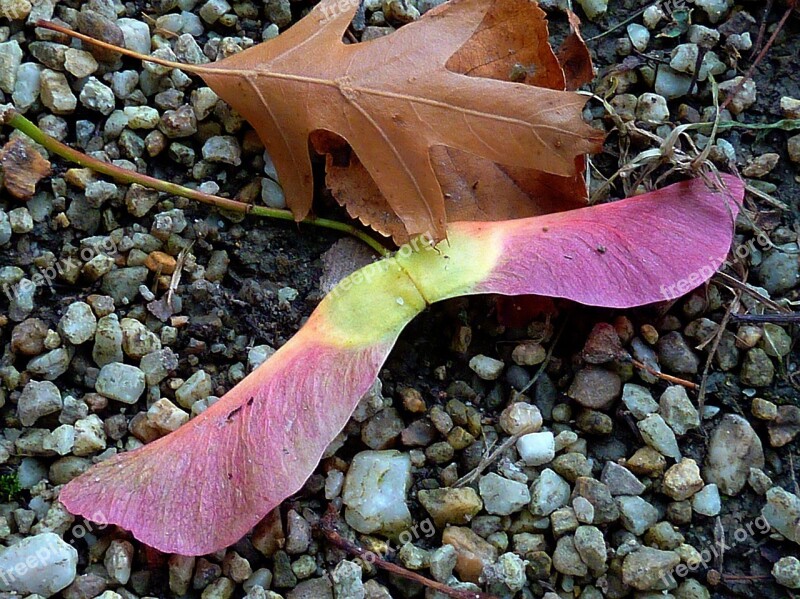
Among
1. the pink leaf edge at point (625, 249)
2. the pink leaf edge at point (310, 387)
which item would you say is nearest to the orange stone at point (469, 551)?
the pink leaf edge at point (310, 387)

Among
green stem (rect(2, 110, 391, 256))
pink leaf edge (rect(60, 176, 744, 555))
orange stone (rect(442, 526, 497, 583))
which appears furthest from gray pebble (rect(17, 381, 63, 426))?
orange stone (rect(442, 526, 497, 583))

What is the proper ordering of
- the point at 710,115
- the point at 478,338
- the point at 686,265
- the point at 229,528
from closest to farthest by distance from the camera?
the point at 229,528
the point at 686,265
the point at 478,338
the point at 710,115

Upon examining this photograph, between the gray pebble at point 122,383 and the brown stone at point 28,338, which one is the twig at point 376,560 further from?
the brown stone at point 28,338

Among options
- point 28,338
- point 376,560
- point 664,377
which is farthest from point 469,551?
point 28,338

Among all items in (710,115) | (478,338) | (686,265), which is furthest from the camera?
(710,115)

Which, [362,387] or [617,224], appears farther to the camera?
[617,224]

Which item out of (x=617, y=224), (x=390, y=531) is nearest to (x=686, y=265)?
(x=617, y=224)

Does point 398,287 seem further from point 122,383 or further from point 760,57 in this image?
point 760,57

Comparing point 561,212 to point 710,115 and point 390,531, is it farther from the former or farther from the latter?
point 390,531
